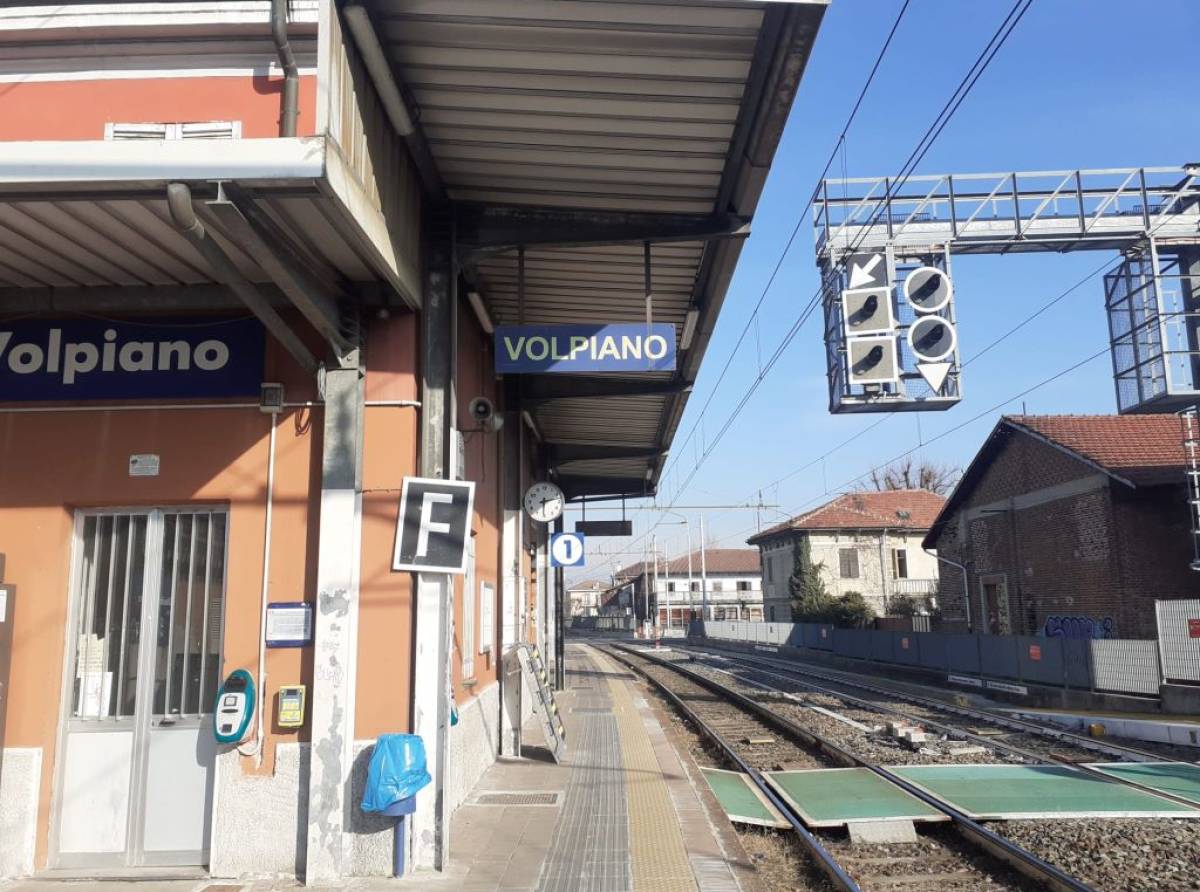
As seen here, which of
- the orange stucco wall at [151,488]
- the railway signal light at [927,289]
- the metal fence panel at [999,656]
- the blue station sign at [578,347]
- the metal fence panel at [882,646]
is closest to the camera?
the orange stucco wall at [151,488]

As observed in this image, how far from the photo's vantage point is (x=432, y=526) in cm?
625

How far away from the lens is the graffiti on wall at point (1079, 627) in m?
21.9

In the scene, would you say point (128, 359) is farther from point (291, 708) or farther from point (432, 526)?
point (291, 708)

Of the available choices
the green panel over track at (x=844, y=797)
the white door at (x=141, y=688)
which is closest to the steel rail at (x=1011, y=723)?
the green panel over track at (x=844, y=797)

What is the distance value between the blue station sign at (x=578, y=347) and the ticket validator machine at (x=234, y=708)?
2.81m

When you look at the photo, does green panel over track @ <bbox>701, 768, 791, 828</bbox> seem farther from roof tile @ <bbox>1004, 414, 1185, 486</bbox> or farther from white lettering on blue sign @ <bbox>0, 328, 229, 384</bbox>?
roof tile @ <bbox>1004, 414, 1185, 486</bbox>

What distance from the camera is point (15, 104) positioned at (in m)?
5.33

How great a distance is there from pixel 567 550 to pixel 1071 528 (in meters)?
15.4

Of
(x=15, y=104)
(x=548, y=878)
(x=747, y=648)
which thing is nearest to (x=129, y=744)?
(x=548, y=878)

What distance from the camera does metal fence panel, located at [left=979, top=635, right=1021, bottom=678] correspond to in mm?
20859

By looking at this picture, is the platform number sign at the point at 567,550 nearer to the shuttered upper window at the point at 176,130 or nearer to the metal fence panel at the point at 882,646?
the shuttered upper window at the point at 176,130

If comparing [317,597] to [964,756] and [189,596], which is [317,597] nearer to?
[189,596]

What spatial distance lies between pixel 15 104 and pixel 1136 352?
17368 millimetres

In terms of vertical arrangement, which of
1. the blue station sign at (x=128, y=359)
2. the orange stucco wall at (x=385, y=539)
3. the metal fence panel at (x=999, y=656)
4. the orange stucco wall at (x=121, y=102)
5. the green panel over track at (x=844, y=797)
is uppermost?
the orange stucco wall at (x=121, y=102)
